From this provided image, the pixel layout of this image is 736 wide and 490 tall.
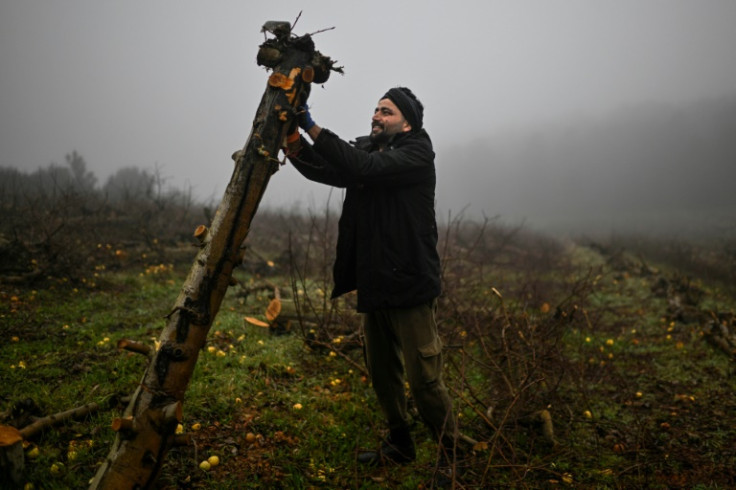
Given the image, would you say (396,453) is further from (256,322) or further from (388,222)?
(256,322)

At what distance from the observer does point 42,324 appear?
4.98 metres

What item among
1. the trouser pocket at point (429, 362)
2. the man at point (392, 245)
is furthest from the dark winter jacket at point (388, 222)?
the trouser pocket at point (429, 362)

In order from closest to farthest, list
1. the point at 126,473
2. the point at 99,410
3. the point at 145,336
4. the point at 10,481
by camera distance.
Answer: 1. the point at 126,473
2. the point at 10,481
3. the point at 99,410
4. the point at 145,336

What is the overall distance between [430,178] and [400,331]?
41.2 inches

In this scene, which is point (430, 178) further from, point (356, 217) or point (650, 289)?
point (650, 289)

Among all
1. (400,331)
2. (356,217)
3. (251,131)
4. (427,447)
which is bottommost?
(427,447)

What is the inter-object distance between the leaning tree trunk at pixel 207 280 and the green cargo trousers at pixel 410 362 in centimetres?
106

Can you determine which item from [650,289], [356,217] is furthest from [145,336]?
[650,289]

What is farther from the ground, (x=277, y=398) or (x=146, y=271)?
(x=146, y=271)

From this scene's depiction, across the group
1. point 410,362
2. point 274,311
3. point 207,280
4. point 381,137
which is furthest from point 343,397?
point 381,137

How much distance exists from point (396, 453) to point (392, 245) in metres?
1.58

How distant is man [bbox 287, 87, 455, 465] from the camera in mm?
2510

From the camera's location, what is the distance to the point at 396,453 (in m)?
2.99

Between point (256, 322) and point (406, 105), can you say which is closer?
point (406, 105)
